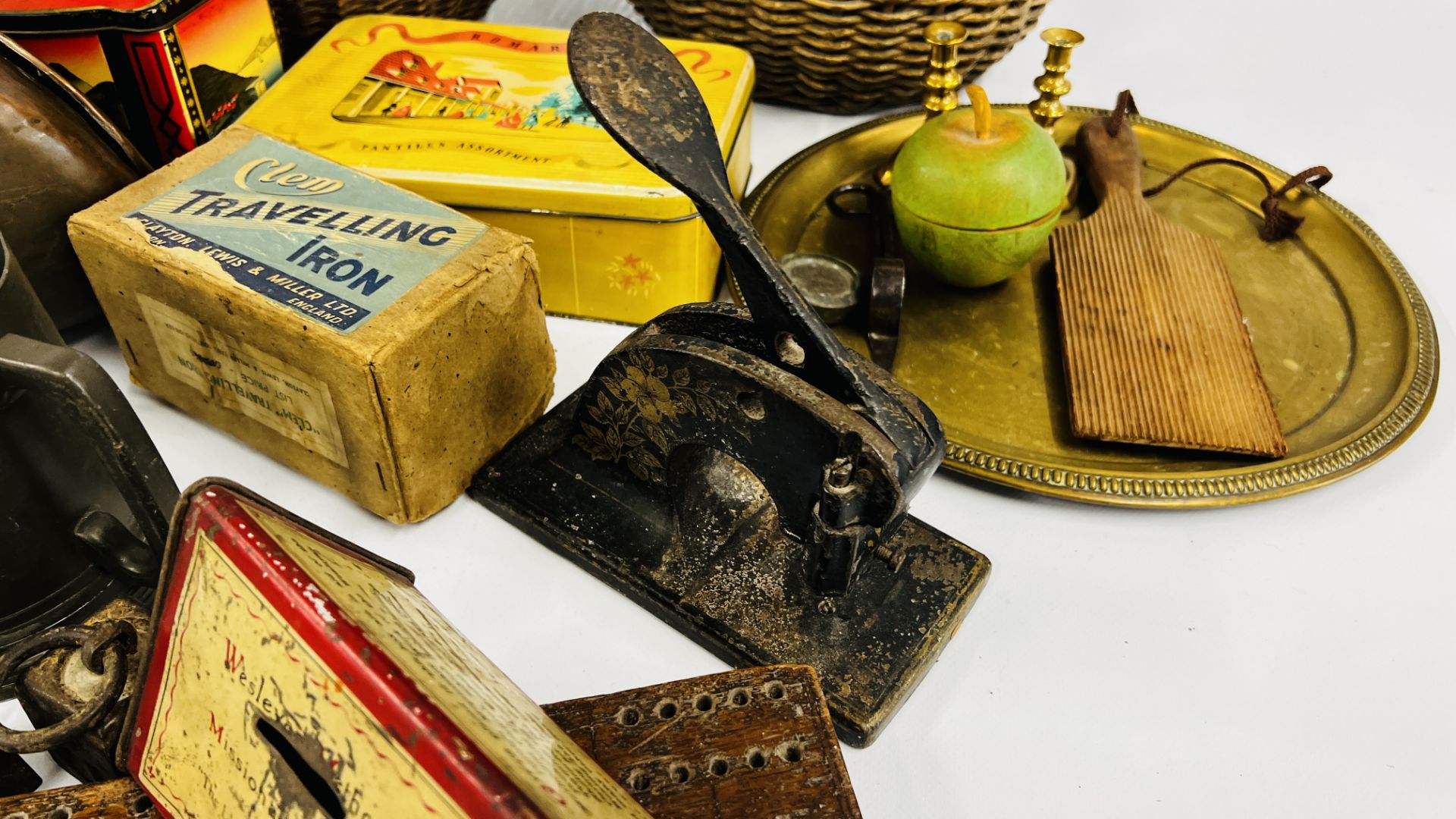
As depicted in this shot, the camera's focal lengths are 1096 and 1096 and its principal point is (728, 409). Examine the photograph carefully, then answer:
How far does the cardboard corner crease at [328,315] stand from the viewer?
2.98 feet

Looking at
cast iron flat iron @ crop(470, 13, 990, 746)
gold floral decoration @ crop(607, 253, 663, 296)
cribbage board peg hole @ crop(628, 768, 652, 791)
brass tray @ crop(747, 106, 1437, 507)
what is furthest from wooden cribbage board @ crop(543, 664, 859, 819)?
gold floral decoration @ crop(607, 253, 663, 296)

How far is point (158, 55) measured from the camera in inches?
45.9

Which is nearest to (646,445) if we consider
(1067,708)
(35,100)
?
(1067,708)

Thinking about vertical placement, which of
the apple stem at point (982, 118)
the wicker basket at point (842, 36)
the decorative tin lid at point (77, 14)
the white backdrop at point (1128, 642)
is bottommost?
the white backdrop at point (1128, 642)

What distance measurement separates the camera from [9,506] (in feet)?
2.63

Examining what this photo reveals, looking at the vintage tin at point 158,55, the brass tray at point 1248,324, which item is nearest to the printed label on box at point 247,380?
the vintage tin at point 158,55

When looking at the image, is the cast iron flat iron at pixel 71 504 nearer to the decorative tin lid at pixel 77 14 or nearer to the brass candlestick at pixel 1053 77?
the decorative tin lid at pixel 77 14

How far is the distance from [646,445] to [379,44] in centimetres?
71

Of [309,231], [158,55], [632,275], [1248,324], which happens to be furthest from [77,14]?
[1248,324]

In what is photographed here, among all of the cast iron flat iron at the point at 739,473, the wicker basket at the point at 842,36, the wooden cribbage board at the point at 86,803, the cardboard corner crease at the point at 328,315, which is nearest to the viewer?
the wooden cribbage board at the point at 86,803

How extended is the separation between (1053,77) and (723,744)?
0.88 meters

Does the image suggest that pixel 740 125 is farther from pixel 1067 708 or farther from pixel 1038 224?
pixel 1067 708

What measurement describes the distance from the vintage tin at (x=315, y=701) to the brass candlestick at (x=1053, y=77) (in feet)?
3.01

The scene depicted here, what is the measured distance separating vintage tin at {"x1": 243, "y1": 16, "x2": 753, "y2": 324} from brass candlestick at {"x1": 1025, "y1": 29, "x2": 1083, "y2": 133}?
342mm
